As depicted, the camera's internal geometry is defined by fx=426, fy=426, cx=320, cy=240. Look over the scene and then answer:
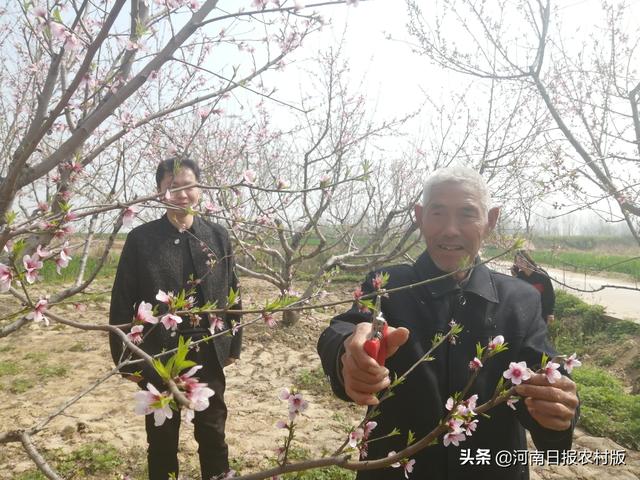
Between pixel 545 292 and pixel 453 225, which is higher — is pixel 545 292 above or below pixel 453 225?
A: below

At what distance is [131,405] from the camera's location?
4117mm

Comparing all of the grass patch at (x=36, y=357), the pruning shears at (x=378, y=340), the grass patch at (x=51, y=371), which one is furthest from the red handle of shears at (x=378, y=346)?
the grass patch at (x=36, y=357)

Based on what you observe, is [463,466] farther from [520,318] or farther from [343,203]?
[343,203]

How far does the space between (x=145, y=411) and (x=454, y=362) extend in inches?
41.4

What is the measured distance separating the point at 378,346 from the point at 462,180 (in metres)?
0.86

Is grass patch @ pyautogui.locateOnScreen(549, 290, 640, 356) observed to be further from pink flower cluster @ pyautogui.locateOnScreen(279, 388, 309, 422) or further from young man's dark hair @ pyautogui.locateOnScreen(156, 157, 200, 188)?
pink flower cluster @ pyautogui.locateOnScreen(279, 388, 309, 422)

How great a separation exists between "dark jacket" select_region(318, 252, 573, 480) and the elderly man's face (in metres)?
0.07

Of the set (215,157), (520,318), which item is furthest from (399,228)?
(520,318)

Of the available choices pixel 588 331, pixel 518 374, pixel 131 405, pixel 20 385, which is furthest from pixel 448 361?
pixel 588 331

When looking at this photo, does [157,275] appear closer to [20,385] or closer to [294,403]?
[294,403]

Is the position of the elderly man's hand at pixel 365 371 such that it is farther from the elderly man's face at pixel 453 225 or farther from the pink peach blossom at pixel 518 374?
the elderly man's face at pixel 453 225

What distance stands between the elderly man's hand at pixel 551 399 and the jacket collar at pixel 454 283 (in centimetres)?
41

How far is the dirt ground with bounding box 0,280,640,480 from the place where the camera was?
3248 mm

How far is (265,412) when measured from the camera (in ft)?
13.3
